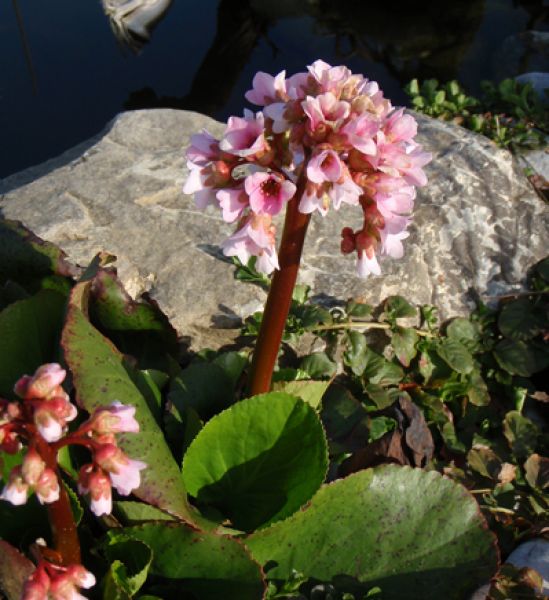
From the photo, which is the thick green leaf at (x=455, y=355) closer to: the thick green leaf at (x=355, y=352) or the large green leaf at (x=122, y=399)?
the thick green leaf at (x=355, y=352)

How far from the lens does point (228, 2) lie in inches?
217

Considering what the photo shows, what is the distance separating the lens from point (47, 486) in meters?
A: 1.08

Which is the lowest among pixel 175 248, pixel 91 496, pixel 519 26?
pixel 519 26

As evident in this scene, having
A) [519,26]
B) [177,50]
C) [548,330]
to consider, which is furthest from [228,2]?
[548,330]

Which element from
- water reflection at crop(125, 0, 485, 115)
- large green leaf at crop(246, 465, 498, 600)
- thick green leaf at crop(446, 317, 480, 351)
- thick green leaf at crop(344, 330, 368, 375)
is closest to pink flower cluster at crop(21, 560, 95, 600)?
large green leaf at crop(246, 465, 498, 600)

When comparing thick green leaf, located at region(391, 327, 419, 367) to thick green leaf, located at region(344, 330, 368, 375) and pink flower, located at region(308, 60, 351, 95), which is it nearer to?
thick green leaf, located at region(344, 330, 368, 375)

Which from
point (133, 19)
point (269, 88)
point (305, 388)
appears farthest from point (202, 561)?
point (133, 19)

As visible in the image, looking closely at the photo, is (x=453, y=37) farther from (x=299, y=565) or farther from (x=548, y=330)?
(x=299, y=565)

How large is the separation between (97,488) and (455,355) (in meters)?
1.54

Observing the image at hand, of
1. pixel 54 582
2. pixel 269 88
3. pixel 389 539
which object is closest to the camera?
pixel 54 582

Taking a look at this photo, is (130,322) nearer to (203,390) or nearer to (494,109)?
(203,390)

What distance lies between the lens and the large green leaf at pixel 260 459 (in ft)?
5.05

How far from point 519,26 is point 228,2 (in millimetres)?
2038

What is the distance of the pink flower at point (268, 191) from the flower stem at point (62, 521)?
0.48 metres
